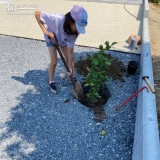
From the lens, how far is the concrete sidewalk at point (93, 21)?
5559 millimetres

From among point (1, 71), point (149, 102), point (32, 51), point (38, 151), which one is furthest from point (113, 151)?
point (32, 51)

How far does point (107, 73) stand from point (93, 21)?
3328mm

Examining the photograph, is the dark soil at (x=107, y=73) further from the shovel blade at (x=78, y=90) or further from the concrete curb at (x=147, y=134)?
the concrete curb at (x=147, y=134)

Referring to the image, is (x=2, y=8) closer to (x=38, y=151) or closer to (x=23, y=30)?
(x=23, y=30)

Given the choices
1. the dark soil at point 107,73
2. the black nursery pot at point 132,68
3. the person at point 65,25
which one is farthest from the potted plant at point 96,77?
the black nursery pot at point 132,68

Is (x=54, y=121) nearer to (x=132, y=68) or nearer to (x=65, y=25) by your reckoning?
(x=65, y=25)

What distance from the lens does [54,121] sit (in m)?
2.98

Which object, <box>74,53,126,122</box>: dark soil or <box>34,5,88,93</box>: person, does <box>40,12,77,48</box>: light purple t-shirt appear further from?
<box>74,53,126,122</box>: dark soil

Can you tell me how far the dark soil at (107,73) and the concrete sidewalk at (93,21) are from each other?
3.07 feet

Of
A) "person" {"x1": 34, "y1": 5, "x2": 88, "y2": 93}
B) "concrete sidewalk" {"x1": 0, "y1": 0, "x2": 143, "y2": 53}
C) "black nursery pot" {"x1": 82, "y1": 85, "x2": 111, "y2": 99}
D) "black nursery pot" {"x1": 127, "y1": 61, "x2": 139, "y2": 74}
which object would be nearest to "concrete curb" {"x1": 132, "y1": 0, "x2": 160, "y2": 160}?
"black nursery pot" {"x1": 82, "y1": 85, "x2": 111, "y2": 99}

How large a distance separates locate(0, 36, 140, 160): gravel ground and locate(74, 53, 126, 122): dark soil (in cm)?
8

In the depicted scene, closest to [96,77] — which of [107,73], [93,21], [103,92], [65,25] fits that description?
[103,92]

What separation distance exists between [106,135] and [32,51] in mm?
2769

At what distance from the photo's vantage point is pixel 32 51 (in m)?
4.76
